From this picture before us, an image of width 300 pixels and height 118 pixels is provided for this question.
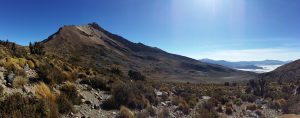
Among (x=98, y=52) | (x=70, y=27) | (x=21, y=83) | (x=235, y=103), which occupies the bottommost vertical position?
(x=235, y=103)

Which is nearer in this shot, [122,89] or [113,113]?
[113,113]

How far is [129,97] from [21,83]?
19.1ft

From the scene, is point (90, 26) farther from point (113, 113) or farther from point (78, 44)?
point (113, 113)

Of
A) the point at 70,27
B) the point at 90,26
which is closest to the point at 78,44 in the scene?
the point at 70,27

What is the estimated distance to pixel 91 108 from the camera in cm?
1334

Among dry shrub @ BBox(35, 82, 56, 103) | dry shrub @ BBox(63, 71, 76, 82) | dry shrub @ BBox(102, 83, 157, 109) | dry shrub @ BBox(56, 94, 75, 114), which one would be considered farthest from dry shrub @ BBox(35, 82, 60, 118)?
dry shrub @ BBox(63, 71, 76, 82)

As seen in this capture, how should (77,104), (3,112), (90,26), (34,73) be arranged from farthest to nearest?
(90,26)
(34,73)
(77,104)
(3,112)

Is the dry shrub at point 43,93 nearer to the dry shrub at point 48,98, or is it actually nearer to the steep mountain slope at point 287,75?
the dry shrub at point 48,98

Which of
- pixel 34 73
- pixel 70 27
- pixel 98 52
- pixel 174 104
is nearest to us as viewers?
pixel 34 73

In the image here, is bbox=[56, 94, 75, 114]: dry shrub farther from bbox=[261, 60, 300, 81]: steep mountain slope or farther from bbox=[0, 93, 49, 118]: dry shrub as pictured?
bbox=[261, 60, 300, 81]: steep mountain slope

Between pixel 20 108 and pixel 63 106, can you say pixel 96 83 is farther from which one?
pixel 20 108

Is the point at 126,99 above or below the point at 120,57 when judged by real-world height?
below

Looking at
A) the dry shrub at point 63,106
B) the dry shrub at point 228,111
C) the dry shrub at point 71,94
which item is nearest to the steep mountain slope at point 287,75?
the dry shrub at point 228,111

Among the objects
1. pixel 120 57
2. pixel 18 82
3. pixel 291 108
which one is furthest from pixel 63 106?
pixel 120 57
